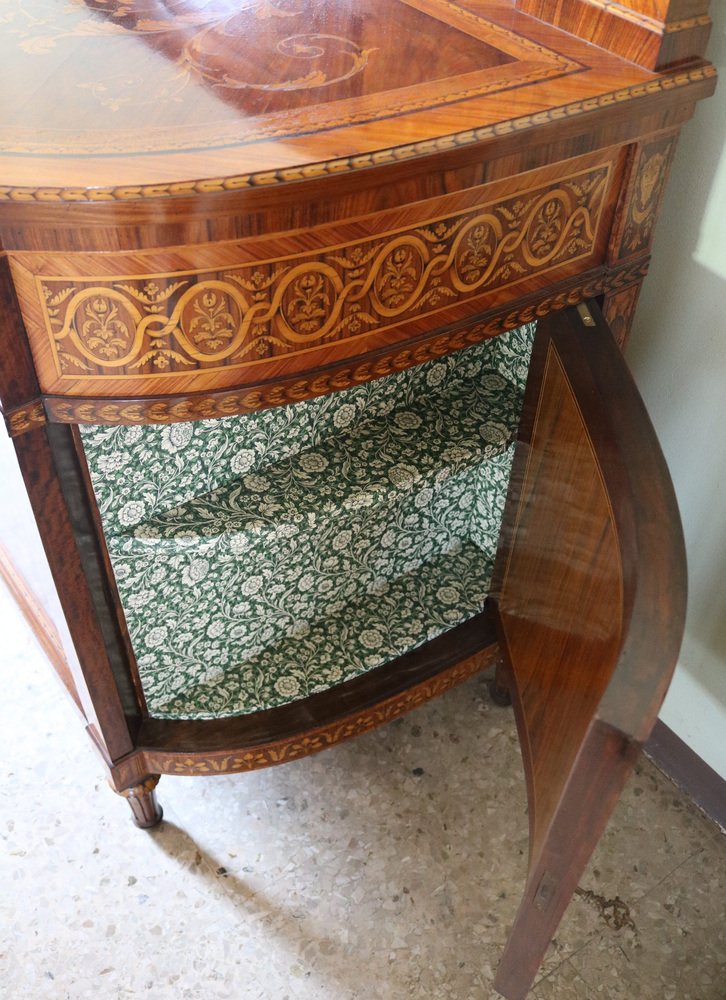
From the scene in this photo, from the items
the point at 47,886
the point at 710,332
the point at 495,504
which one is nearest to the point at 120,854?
the point at 47,886

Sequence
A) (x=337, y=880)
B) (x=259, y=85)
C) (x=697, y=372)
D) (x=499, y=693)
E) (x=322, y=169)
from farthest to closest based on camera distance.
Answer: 1. (x=499, y=693)
2. (x=337, y=880)
3. (x=697, y=372)
4. (x=259, y=85)
5. (x=322, y=169)

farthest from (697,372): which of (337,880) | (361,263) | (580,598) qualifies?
(337,880)

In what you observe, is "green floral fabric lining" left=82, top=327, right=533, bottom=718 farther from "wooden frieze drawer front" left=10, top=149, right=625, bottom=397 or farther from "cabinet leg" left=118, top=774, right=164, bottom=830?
"wooden frieze drawer front" left=10, top=149, right=625, bottom=397

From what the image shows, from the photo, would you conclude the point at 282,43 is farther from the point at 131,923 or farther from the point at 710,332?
the point at 131,923

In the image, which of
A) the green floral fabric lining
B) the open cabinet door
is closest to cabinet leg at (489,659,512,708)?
the green floral fabric lining

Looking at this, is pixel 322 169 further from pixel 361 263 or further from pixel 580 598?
pixel 580 598

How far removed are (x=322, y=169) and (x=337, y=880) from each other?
928mm

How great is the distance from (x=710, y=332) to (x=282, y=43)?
0.56 m

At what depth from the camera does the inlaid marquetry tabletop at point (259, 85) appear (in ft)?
2.21

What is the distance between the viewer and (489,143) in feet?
2.36

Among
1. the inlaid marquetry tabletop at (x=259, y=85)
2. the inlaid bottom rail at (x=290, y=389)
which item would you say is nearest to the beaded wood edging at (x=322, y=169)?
the inlaid marquetry tabletop at (x=259, y=85)

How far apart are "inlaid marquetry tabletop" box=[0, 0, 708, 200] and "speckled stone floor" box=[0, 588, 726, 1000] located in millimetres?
923

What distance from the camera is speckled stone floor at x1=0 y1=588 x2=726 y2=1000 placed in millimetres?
1138

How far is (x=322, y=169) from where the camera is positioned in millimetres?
667
